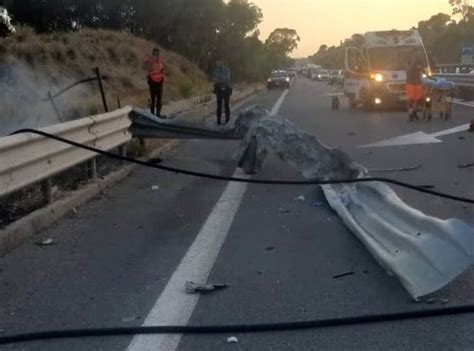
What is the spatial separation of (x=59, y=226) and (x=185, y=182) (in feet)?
11.2

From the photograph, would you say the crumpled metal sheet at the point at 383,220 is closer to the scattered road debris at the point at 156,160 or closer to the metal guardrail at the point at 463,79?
the scattered road debris at the point at 156,160

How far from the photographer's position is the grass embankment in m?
24.6

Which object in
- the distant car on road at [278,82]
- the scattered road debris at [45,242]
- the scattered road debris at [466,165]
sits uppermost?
the scattered road debris at [45,242]

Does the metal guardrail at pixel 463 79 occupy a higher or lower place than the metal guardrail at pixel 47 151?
lower

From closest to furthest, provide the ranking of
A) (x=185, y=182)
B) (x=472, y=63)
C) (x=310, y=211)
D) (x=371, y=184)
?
(x=371, y=184)
(x=310, y=211)
(x=185, y=182)
(x=472, y=63)

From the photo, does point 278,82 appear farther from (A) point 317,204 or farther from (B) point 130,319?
(B) point 130,319

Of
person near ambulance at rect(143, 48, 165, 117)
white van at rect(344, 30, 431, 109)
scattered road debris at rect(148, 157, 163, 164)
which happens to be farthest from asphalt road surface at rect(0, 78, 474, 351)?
white van at rect(344, 30, 431, 109)

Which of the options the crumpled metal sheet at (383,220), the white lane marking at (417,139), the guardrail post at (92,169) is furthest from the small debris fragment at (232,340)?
the white lane marking at (417,139)

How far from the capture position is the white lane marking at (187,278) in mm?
4871

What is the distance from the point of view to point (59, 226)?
837 cm

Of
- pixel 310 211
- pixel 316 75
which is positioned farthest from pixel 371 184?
pixel 316 75

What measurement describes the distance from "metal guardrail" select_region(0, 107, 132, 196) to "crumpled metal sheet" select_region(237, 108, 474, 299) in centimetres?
232

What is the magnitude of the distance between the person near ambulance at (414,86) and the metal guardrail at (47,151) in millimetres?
12127

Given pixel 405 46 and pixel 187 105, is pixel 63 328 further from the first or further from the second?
pixel 405 46
